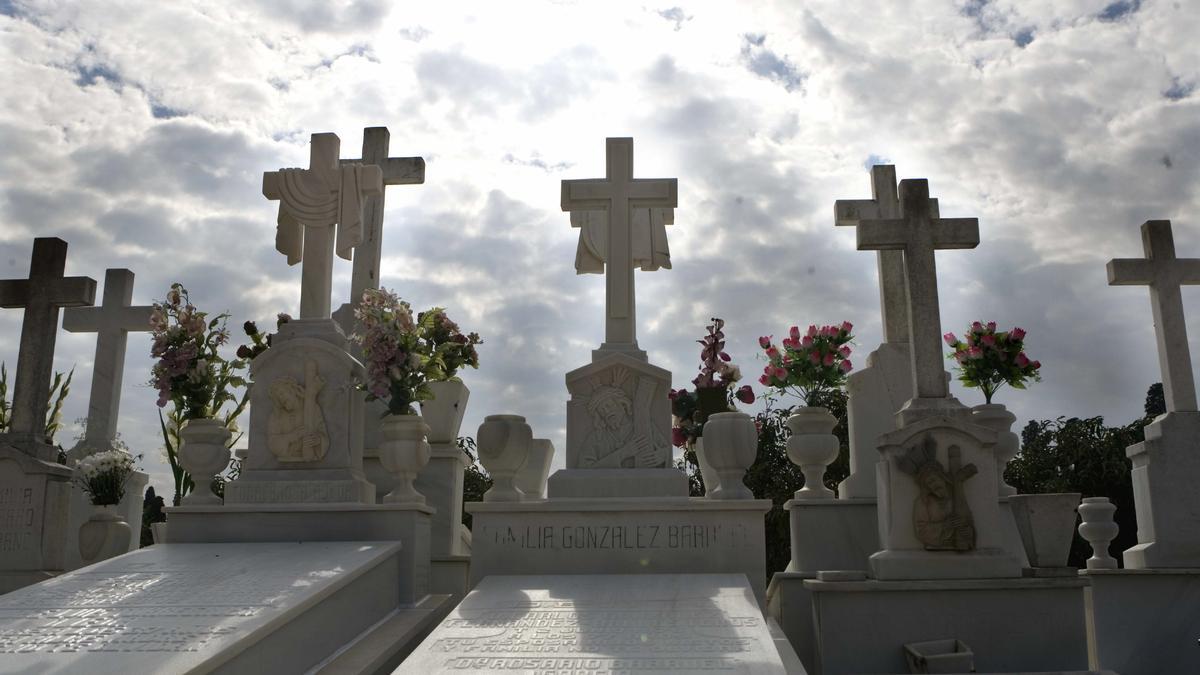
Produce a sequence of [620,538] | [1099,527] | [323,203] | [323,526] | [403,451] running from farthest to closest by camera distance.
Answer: [323,203], [1099,527], [403,451], [323,526], [620,538]

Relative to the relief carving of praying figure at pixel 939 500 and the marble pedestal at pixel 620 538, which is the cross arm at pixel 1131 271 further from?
the marble pedestal at pixel 620 538

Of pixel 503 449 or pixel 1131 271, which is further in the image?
pixel 1131 271

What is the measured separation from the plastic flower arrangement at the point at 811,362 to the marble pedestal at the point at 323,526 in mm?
3447

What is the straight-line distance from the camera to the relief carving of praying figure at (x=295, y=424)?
849 cm

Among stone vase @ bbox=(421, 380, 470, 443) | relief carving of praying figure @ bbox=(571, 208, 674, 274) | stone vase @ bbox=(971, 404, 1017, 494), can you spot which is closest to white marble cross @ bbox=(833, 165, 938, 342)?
stone vase @ bbox=(971, 404, 1017, 494)

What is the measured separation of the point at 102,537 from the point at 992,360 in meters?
A: 8.43

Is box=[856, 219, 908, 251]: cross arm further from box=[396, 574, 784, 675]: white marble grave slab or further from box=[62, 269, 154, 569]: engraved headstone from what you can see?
box=[62, 269, 154, 569]: engraved headstone

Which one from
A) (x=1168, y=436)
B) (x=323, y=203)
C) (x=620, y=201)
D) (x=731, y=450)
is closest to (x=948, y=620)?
(x=731, y=450)

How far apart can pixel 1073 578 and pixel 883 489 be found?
4.69 ft

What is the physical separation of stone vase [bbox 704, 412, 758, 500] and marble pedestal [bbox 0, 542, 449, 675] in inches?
98.2

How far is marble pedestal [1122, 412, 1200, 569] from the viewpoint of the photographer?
28.8 ft

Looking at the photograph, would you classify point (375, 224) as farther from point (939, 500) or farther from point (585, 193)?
point (939, 500)

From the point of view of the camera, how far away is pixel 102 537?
8977 mm

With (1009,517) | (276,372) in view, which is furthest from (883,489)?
(276,372)
